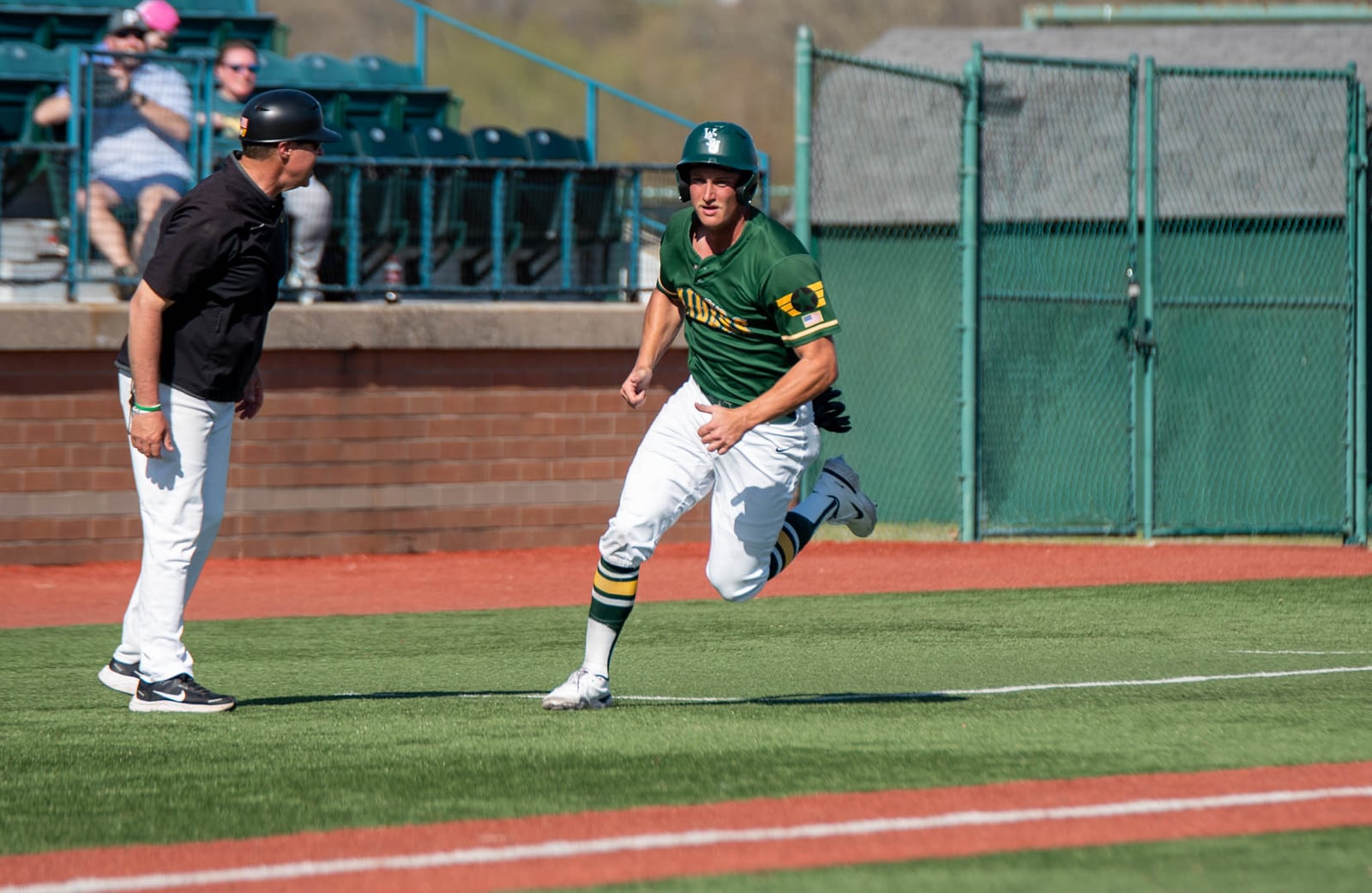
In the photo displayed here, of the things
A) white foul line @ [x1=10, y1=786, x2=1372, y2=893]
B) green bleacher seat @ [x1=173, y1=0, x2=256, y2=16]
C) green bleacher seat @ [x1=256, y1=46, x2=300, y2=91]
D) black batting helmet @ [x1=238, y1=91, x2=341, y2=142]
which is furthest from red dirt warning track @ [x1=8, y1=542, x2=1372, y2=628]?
green bleacher seat @ [x1=173, y1=0, x2=256, y2=16]

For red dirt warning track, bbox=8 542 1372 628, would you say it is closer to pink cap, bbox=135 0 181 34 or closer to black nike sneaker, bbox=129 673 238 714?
black nike sneaker, bbox=129 673 238 714

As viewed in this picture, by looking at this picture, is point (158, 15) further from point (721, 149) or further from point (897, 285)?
point (721, 149)

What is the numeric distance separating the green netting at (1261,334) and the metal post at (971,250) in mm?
1401

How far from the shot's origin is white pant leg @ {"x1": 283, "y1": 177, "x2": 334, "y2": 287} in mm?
13148

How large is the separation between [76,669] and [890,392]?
7261mm

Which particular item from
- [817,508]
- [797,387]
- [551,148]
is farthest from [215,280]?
[551,148]

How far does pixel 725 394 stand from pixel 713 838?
2344 mm

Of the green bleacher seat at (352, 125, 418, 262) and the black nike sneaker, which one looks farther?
the green bleacher seat at (352, 125, 418, 262)

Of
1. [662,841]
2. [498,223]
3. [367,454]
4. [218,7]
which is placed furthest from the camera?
[218,7]

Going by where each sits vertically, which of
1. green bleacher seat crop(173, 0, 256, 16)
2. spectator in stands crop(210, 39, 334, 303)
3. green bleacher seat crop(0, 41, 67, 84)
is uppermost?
green bleacher seat crop(173, 0, 256, 16)

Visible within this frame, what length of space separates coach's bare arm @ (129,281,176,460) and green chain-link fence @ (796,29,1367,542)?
782 centimetres

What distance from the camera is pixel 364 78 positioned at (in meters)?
17.8

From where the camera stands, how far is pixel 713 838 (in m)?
4.48

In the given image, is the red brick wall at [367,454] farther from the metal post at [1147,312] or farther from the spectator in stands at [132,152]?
the metal post at [1147,312]
